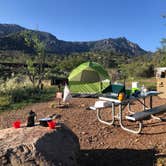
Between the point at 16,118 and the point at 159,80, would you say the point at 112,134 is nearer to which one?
the point at 16,118

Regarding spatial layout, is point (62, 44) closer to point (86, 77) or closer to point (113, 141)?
point (86, 77)

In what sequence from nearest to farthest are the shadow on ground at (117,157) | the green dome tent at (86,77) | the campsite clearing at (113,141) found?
the shadow on ground at (117,157), the campsite clearing at (113,141), the green dome tent at (86,77)

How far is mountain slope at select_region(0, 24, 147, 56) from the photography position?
2014 inches

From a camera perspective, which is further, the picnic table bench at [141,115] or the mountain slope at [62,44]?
the mountain slope at [62,44]

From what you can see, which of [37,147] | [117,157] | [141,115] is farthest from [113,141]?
[37,147]

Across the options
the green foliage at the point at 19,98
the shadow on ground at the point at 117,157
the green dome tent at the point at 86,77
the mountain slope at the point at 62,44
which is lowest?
the shadow on ground at the point at 117,157

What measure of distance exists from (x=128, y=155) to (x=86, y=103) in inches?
195

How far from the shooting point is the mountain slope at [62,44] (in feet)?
168

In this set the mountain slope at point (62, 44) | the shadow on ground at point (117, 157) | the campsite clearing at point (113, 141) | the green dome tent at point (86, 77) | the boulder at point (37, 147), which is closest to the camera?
the boulder at point (37, 147)

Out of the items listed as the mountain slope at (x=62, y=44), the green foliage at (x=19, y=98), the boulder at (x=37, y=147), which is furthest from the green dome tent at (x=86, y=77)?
the mountain slope at (x=62, y=44)

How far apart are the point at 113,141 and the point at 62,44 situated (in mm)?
84899

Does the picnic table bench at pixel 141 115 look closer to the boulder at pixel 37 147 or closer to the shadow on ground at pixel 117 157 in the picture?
the shadow on ground at pixel 117 157

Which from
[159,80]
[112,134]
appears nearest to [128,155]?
[112,134]

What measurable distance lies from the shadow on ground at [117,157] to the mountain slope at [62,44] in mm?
39380
